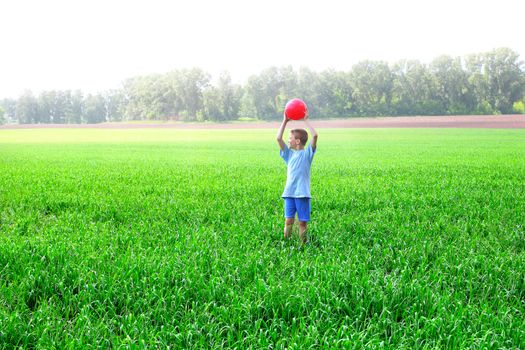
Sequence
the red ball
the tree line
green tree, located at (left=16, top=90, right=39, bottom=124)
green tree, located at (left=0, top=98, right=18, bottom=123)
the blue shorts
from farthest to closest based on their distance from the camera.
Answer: green tree, located at (left=0, top=98, right=18, bottom=123)
green tree, located at (left=16, top=90, right=39, bottom=124)
the tree line
the blue shorts
the red ball

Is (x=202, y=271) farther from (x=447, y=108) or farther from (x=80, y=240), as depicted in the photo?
(x=447, y=108)

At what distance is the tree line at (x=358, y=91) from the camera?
306 ft

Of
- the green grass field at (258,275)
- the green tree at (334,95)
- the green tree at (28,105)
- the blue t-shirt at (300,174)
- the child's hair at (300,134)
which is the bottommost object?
the green grass field at (258,275)

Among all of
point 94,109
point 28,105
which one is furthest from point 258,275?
point 28,105

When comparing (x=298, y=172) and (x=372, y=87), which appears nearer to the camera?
(x=298, y=172)

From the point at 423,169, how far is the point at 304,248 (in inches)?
484

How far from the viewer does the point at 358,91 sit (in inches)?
3816

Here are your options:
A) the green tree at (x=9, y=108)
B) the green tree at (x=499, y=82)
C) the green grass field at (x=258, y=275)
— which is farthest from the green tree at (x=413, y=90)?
the green tree at (x=9, y=108)

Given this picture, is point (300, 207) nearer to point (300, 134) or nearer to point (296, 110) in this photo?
point (300, 134)

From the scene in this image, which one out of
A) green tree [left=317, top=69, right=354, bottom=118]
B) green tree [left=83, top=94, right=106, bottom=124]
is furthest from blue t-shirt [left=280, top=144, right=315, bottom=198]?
green tree [left=83, top=94, right=106, bottom=124]

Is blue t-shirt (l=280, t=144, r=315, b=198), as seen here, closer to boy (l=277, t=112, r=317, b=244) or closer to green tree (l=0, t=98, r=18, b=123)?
boy (l=277, t=112, r=317, b=244)

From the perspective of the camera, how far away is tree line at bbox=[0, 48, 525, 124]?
9319cm

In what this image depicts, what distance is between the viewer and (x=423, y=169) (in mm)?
16969

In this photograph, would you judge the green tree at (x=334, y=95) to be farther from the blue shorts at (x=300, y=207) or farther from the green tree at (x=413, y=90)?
the blue shorts at (x=300, y=207)
